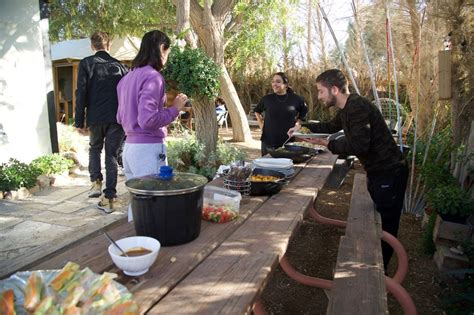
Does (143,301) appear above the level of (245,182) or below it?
below

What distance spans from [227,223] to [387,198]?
1.73 metres

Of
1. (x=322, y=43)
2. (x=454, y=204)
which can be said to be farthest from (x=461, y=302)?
(x=322, y=43)

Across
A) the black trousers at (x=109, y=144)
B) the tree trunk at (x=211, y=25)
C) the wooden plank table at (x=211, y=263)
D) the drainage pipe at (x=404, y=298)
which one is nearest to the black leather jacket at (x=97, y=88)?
the black trousers at (x=109, y=144)

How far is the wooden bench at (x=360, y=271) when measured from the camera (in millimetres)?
A: 1796

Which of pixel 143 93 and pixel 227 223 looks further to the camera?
pixel 143 93

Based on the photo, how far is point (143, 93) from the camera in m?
2.33

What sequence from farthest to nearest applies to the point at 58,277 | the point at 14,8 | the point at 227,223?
the point at 14,8 → the point at 227,223 → the point at 58,277

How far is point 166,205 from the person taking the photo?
1567mm

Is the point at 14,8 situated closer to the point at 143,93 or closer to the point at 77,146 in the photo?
the point at 77,146

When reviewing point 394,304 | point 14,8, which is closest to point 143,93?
point 394,304

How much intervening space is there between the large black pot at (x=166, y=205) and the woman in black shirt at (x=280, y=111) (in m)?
3.38

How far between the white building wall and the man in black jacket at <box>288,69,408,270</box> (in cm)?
525

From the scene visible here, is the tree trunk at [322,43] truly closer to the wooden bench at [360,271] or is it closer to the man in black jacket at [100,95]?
the man in black jacket at [100,95]

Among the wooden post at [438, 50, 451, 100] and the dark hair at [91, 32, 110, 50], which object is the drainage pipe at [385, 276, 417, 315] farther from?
the dark hair at [91, 32, 110, 50]
